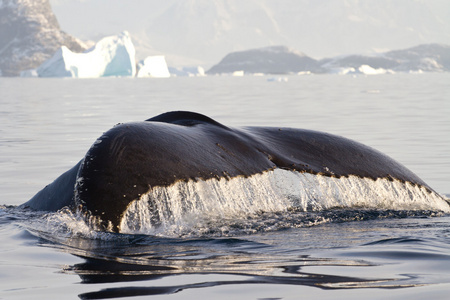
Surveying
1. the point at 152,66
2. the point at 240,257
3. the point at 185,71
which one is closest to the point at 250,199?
the point at 240,257

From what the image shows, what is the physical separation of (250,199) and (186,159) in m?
0.69

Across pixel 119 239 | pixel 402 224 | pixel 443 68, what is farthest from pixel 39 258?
pixel 443 68

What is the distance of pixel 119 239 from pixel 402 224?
2184 millimetres

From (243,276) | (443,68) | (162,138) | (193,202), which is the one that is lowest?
(243,276)

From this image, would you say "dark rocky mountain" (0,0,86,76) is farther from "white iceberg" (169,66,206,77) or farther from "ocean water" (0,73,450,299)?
"ocean water" (0,73,450,299)

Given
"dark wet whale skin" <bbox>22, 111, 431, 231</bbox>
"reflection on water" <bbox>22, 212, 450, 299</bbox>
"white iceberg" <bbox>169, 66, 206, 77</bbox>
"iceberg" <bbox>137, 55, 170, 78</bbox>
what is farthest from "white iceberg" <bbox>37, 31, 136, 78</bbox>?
"reflection on water" <bbox>22, 212, 450, 299</bbox>

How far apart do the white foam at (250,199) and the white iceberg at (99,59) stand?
79.0m

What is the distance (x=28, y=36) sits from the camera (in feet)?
580

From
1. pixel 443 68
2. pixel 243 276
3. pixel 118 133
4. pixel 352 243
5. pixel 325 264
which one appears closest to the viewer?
pixel 243 276

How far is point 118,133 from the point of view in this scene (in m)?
4.27

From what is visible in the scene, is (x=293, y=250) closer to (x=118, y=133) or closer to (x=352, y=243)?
(x=352, y=243)

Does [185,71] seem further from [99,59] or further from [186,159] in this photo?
[186,159]

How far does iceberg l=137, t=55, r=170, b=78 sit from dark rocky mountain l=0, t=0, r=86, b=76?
2588 inches

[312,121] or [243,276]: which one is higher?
[312,121]
